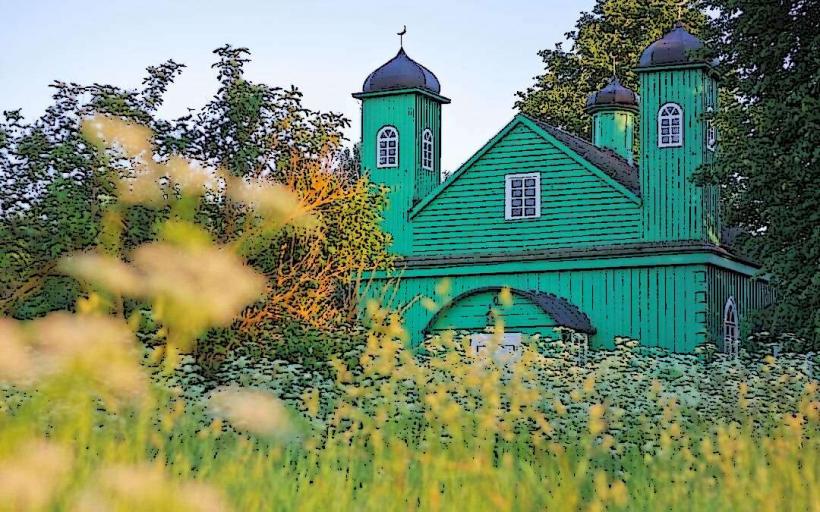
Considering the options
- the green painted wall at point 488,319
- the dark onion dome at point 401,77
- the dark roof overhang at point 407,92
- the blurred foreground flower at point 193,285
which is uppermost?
the dark onion dome at point 401,77

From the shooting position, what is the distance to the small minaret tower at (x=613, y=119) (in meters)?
30.9

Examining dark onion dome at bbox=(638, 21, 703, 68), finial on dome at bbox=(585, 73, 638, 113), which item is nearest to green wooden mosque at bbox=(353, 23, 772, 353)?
dark onion dome at bbox=(638, 21, 703, 68)

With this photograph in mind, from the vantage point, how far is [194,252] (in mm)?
2713

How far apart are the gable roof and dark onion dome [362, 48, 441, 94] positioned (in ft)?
7.38

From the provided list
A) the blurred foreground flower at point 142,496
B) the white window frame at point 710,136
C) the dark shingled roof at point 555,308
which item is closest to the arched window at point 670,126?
the white window frame at point 710,136

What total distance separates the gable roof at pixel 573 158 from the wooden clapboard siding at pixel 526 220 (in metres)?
0.08

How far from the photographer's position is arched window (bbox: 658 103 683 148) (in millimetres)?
23312

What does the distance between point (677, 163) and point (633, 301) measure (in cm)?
279

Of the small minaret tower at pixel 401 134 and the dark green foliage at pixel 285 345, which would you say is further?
the small minaret tower at pixel 401 134

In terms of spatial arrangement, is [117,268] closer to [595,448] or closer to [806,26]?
[595,448]

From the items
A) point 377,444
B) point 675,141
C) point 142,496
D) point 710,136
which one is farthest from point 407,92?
point 142,496

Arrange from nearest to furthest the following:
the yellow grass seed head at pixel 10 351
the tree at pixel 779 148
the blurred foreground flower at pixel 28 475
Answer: the yellow grass seed head at pixel 10 351
the blurred foreground flower at pixel 28 475
the tree at pixel 779 148

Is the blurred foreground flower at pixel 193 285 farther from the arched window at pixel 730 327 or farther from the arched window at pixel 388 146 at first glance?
the arched window at pixel 388 146

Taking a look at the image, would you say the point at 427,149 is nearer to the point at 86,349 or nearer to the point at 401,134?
the point at 401,134
